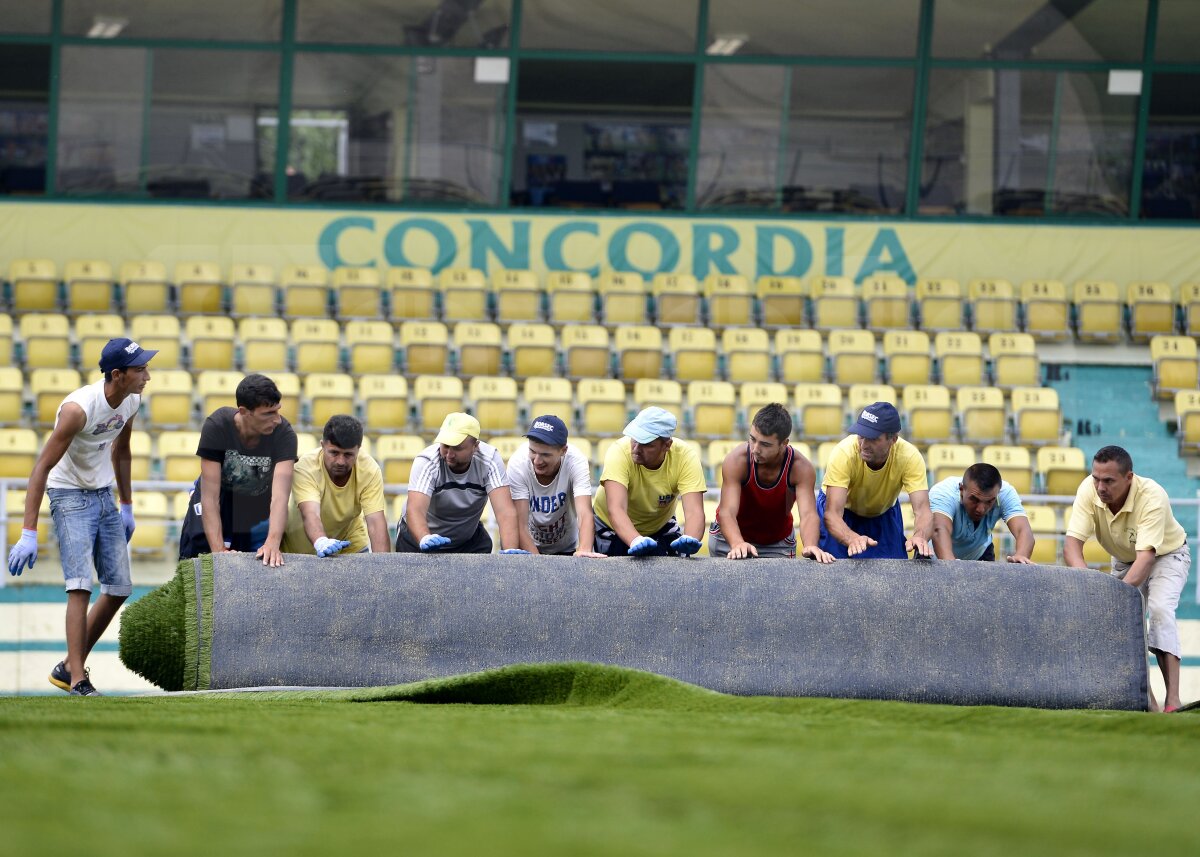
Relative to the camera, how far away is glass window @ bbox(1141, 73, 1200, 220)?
1603 centimetres

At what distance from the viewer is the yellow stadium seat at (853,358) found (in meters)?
13.7

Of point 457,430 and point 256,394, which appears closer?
point 256,394

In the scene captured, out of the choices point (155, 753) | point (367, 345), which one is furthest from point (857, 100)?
point (155, 753)

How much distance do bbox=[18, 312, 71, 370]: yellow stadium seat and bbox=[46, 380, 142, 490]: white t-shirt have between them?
6.68m

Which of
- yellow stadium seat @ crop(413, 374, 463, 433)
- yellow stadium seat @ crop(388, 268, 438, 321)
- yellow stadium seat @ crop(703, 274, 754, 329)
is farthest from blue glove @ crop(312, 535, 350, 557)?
yellow stadium seat @ crop(703, 274, 754, 329)

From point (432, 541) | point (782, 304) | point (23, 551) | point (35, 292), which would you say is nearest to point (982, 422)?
point (782, 304)

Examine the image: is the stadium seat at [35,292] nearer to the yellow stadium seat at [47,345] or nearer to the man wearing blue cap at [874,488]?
the yellow stadium seat at [47,345]

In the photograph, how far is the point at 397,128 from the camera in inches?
629

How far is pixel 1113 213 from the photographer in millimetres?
16172

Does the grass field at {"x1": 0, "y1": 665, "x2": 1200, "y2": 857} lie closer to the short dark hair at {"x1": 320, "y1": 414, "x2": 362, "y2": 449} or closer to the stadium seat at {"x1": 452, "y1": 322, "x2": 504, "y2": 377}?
the short dark hair at {"x1": 320, "y1": 414, "x2": 362, "y2": 449}

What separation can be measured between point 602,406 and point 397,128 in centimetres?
495

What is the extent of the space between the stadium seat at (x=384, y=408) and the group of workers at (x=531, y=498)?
4.89 m

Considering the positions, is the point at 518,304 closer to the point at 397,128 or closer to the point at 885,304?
the point at 397,128

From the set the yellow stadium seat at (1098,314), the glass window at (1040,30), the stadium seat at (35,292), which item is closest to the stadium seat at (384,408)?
the stadium seat at (35,292)
